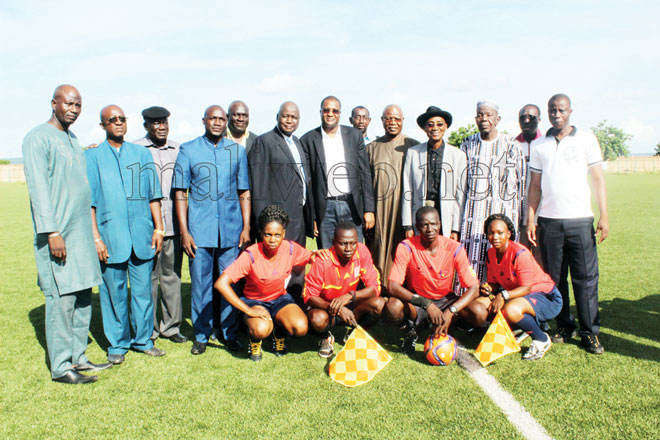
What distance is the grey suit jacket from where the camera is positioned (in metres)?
4.98

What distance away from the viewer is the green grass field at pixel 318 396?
310cm

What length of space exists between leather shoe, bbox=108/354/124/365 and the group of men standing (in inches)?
0.5

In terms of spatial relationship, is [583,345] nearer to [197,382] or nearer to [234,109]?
[197,382]

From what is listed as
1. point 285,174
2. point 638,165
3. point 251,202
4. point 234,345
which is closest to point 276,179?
point 285,174

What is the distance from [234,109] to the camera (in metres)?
5.62

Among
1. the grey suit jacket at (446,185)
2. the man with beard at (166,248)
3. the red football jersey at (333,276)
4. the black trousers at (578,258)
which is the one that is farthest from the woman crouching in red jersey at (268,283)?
the black trousers at (578,258)

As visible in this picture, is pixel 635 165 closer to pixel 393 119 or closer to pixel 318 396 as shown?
pixel 393 119

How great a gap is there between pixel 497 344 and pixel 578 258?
1206 mm

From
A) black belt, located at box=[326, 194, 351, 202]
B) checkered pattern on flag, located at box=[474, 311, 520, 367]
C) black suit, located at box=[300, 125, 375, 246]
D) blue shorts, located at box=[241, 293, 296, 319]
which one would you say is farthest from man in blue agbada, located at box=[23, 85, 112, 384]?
checkered pattern on flag, located at box=[474, 311, 520, 367]

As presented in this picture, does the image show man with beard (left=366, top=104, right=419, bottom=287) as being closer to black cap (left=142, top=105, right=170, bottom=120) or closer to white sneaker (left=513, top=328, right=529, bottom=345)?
white sneaker (left=513, top=328, right=529, bottom=345)

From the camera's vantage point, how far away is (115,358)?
428 cm

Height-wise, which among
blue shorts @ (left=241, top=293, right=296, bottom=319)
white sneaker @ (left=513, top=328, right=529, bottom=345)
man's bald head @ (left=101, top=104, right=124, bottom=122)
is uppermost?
man's bald head @ (left=101, top=104, right=124, bottom=122)

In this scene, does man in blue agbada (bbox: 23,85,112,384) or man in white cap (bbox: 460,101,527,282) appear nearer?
man in blue agbada (bbox: 23,85,112,384)

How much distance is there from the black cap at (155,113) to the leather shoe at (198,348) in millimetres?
2345
